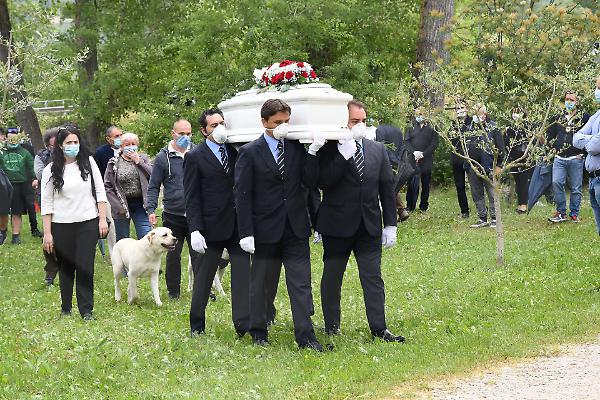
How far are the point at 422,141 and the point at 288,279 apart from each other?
12.2m

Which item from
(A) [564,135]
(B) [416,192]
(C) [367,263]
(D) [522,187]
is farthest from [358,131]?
(B) [416,192]

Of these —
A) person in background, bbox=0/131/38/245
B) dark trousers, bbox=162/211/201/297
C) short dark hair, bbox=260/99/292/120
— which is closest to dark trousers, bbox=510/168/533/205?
dark trousers, bbox=162/211/201/297

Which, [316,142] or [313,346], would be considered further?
[313,346]

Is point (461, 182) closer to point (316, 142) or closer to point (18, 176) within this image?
point (18, 176)

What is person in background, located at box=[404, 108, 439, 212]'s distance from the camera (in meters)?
20.5

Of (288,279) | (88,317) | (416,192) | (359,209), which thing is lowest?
(416,192)

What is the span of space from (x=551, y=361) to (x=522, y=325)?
130cm

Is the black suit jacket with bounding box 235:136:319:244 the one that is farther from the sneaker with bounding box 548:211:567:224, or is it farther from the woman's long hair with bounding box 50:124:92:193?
the sneaker with bounding box 548:211:567:224

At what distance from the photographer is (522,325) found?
9.40 m

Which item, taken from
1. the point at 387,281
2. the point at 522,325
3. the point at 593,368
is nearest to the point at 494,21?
the point at 387,281

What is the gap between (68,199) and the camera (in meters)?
10.5

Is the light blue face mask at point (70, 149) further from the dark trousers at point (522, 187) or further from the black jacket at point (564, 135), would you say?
the dark trousers at point (522, 187)

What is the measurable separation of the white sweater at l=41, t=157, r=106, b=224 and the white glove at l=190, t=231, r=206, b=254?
6.33ft

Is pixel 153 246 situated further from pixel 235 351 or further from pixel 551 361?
pixel 551 361
